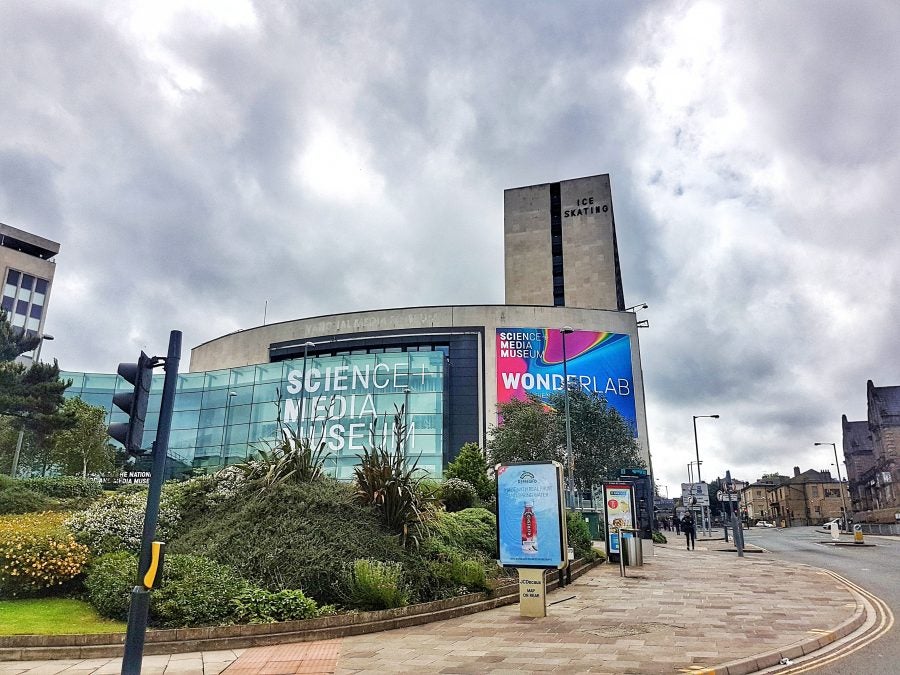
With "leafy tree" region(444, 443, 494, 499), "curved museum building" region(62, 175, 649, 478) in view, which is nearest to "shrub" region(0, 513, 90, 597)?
"leafy tree" region(444, 443, 494, 499)

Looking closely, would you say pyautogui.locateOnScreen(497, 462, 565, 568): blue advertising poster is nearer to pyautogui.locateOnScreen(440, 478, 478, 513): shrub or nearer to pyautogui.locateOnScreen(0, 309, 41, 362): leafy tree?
pyautogui.locateOnScreen(440, 478, 478, 513): shrub

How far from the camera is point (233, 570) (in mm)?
10938

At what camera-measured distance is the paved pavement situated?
788 cm

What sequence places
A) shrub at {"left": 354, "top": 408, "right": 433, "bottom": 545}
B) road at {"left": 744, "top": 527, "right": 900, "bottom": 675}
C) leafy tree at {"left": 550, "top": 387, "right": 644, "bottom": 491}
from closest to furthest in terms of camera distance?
road at {"left": 744, "top": 527, "right": 900, "bottom": 675} < shrub at {"left": 354, "top": 408, "right": 433, "bottom": 545} < leafy tree at {"left": 550, "top": 387, "right": 644, "bottom": 491}

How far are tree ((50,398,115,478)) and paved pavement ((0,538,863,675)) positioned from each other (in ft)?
106

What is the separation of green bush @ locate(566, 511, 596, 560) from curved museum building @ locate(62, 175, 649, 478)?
20905 millimetres

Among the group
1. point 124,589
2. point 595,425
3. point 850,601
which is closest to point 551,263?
point 595,425

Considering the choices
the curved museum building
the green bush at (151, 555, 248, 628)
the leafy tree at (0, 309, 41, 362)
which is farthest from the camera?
the curved museum building

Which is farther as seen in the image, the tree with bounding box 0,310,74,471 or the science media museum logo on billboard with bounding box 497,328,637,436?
the science media museum logo on billboard with bounding box 497,328,637,436

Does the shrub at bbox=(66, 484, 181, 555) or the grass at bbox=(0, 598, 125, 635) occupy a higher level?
the shrub at bbox=(66, 484, 181, 555)

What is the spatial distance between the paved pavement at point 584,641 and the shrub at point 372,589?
2.09ft

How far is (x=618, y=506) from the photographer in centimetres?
2152

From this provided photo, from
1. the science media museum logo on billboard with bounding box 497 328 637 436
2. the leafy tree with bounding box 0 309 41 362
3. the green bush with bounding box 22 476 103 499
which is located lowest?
the green bush with bounding box 22 476 103 499

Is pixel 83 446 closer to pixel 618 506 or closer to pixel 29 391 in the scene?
pixel 29 391
